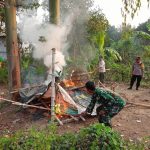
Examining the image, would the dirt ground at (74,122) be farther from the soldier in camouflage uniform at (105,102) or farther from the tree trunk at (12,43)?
the tree trunk at (12,43)

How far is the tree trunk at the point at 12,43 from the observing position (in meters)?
9.65

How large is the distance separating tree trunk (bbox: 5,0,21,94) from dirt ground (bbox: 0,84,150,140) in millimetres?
770

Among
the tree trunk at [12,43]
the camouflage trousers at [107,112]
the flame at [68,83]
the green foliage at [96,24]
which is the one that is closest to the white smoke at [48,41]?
the flame at [68,83]

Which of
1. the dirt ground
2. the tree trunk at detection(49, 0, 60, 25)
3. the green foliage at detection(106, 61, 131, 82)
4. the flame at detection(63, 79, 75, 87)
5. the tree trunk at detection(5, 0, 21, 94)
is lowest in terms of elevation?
the dirt ground

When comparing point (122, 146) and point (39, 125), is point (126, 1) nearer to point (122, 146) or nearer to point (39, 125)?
point (39, 125)

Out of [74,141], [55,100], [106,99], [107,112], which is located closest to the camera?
[74,141]

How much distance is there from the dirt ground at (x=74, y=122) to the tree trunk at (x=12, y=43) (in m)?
0.77

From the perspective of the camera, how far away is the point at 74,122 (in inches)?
326

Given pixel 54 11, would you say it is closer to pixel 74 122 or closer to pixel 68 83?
pixel 68 83

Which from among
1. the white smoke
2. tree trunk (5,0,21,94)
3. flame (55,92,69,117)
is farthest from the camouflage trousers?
tree trunk (5,0,21,94)

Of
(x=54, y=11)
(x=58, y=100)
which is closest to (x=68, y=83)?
(x=58, y=100)

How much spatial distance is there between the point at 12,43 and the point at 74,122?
3.12 metres

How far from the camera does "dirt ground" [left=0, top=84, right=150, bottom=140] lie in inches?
304

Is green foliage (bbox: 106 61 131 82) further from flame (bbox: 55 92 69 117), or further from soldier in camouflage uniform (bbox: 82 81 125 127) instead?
soldier in camouflage uniform (bbox: 82 81 125 127)
